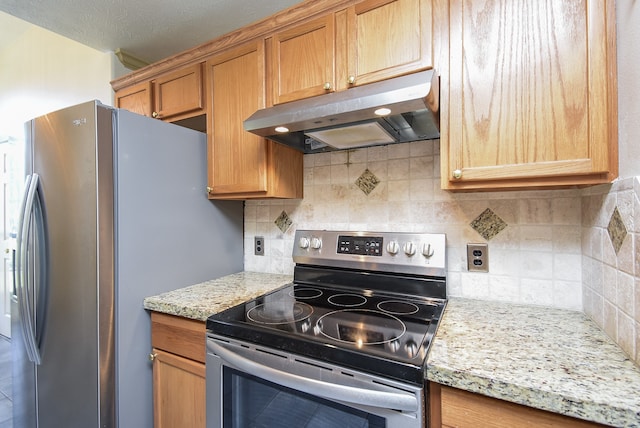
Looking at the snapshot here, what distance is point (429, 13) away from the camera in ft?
3.36

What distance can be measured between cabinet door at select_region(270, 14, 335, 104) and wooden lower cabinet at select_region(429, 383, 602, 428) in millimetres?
1103

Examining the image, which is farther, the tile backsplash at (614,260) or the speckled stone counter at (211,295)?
the speckled stone counter at (211,295)

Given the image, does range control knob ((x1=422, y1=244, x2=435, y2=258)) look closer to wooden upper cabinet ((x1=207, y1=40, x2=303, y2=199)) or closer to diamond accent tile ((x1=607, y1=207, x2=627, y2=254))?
diamond accent tile ((x1=607, y1=207, x2=627, y2=254))

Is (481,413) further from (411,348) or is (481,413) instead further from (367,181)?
(367,181)

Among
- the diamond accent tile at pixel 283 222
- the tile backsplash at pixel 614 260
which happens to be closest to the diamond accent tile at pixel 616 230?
the tile backsplash at pixel 614 260

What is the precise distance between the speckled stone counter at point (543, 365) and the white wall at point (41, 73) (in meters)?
2.50

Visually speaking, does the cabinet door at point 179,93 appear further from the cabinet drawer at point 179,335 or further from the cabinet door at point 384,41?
the cabinet drawer at point 179,335

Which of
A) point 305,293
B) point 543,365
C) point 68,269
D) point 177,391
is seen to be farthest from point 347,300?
point 68,269

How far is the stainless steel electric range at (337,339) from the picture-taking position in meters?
0.76

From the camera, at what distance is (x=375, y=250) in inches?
53.4

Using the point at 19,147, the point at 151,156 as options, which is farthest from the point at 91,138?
the point at 19,147

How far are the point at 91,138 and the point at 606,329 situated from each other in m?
1.89

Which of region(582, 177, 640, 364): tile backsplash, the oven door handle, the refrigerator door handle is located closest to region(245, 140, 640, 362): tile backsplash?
region(582, 177, 640, 364): tile backsplash

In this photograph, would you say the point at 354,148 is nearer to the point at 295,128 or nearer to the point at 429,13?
the point at 295,128
